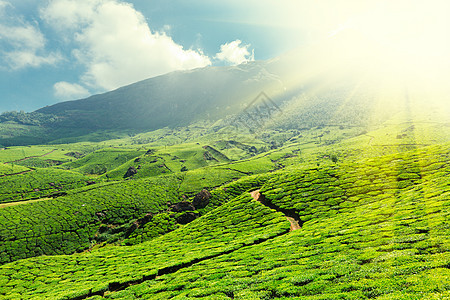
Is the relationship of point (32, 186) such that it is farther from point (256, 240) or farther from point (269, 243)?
point (269, 243)

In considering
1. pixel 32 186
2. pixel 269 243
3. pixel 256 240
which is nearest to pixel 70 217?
pixel 32 186

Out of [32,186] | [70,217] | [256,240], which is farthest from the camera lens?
[32,186]

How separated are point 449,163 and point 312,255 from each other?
67379 mm

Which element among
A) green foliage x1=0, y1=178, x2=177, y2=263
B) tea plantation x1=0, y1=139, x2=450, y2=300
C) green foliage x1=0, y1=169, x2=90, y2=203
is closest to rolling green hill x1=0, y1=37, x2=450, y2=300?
tea plantation x1=0, y1=139, x2=450, y2=300

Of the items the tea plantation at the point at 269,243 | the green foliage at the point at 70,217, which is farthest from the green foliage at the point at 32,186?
the tea plantation at the point at 269,243

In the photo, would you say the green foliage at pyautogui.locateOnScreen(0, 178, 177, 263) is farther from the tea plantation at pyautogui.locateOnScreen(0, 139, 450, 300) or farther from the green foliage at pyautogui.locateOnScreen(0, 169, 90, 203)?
the green foliage at pyautogui.locateOnScreen(0, 169, 90, 203)

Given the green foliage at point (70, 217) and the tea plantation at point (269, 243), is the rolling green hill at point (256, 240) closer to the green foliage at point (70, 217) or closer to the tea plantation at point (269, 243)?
the tea plantation at point (269, 243)

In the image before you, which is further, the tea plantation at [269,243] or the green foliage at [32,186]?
the green foliage at [32,186]

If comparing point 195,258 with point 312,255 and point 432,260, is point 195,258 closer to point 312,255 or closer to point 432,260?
point 312,255

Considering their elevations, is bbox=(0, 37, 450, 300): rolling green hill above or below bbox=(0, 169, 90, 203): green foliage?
below

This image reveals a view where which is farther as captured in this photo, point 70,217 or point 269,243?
point 70,217

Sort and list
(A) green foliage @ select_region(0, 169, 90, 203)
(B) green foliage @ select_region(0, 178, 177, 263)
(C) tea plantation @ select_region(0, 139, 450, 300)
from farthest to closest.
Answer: (A) green foliage @ select_region(0, 169, 90, 203), (B) green foliage @ select_region(0, 178, 177, 263), (C) tea plantation @ select_region(0, 139, 450, 300)

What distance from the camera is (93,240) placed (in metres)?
95.3

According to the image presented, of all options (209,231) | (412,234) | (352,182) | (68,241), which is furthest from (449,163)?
(68,241)
